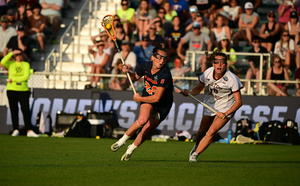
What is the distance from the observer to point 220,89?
8492 mm

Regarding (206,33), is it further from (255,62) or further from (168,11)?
(255,62)

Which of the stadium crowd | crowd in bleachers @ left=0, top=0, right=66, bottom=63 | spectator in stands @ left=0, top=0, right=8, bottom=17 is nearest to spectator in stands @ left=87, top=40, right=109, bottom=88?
the stadium crowd

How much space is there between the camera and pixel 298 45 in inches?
695

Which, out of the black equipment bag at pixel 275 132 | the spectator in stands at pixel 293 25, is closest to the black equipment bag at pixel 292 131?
the black equipment bag at pixel 275 132

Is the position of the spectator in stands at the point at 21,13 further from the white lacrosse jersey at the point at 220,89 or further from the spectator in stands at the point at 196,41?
the white lacrosse jersey at the point at 220,89

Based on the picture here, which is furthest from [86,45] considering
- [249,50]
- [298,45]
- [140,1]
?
[298,45]

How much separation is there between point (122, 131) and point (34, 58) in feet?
21.1

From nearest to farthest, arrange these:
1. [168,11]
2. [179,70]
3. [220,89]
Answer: [220,89], [179,70], [168,11]

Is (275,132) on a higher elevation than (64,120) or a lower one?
lower

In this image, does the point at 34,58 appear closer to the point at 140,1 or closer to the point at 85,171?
the point at 140,1

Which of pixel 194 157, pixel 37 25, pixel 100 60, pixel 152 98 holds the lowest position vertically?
pixel 194 157

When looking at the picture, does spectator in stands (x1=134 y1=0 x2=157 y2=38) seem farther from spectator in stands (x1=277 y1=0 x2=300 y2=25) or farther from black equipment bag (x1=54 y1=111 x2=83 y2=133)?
spectator in stands (x1=277 y1=0 x2=300 y2=25)

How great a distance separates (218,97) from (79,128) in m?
7.82

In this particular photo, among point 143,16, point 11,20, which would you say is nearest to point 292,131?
point 143,16
